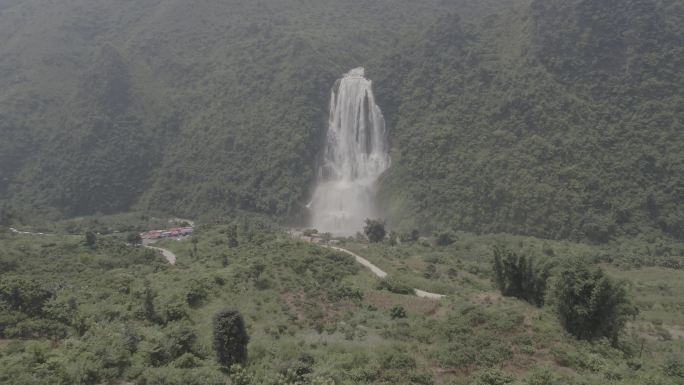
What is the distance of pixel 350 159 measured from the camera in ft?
199

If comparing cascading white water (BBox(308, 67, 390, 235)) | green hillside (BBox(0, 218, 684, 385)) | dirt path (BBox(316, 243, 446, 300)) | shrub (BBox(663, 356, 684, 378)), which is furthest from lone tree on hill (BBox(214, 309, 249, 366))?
cascading white water (BBox(308, 67, 390, 235))

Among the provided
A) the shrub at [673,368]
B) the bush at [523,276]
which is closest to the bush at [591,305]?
the shrub at [673,368]

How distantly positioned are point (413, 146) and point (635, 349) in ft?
130

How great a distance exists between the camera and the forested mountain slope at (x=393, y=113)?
1858 inches

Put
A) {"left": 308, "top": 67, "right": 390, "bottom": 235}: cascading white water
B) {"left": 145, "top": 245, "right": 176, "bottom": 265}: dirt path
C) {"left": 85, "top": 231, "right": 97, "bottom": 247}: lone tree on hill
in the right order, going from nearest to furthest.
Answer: {"left": 85, "top": 231, "right": 97, "bottom": 247}: lone tree on hill, {"left": 145, "top": 245, "right": 176, "bottom": 265}: dirt path, {"left": 308, "top": 67, "right": 390, "bottom": 235}: cascading white water

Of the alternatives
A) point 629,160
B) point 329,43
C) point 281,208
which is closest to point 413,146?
point 281,208

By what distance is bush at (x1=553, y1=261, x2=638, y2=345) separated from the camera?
1764cm

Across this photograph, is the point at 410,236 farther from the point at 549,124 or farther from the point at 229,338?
the point at 229,338

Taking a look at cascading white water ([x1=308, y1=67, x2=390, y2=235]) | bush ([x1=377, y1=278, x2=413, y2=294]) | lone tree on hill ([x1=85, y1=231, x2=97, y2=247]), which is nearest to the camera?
bush ([x1=377, y1=278, x2=413, y2=294])

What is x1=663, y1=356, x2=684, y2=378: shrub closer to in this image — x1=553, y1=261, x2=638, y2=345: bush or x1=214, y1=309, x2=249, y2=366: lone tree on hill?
x1=553, y1=261, x2=638, y2=345: bush

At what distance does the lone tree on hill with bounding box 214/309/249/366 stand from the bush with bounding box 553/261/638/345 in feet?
38.4

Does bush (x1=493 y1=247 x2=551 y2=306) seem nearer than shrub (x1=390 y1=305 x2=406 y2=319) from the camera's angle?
No

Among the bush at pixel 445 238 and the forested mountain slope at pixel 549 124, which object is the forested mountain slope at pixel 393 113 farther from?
the bush at pixel 445 238

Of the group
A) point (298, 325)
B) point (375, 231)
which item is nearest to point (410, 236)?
point (375, 231)
